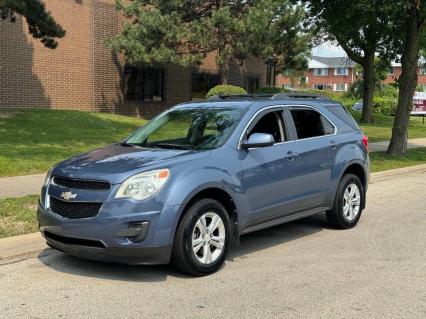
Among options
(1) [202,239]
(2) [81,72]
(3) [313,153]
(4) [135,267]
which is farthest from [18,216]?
(2) [81,72]

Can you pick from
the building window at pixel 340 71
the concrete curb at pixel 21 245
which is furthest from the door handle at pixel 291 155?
the building window at pixel 340 71

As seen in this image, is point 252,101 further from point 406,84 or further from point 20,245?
point 406,84

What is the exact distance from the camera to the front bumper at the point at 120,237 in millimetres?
5207

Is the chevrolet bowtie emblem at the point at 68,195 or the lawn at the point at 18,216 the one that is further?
the lawn at the point at 18,216

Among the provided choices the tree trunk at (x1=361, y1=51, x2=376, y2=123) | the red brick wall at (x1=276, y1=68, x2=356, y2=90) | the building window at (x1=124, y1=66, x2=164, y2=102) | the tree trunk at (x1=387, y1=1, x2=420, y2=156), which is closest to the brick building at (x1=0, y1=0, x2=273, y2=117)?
the building window at (x1=124, y1=66, x2=164, y2=102)

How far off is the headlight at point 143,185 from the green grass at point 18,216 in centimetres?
210

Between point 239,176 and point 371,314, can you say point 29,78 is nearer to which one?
point 239,176

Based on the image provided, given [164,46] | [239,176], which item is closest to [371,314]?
[239,176]

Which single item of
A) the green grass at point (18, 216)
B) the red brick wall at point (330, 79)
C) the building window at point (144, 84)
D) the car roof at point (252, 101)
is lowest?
the green grass at point (18, 216)

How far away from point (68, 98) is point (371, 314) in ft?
64.8

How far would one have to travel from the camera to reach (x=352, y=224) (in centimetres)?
796

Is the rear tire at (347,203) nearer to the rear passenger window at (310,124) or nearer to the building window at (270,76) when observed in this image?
the rear passenger window at (310,124)

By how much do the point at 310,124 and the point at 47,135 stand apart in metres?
9.88

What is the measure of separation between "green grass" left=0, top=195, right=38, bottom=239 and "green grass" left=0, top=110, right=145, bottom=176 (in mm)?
2562
